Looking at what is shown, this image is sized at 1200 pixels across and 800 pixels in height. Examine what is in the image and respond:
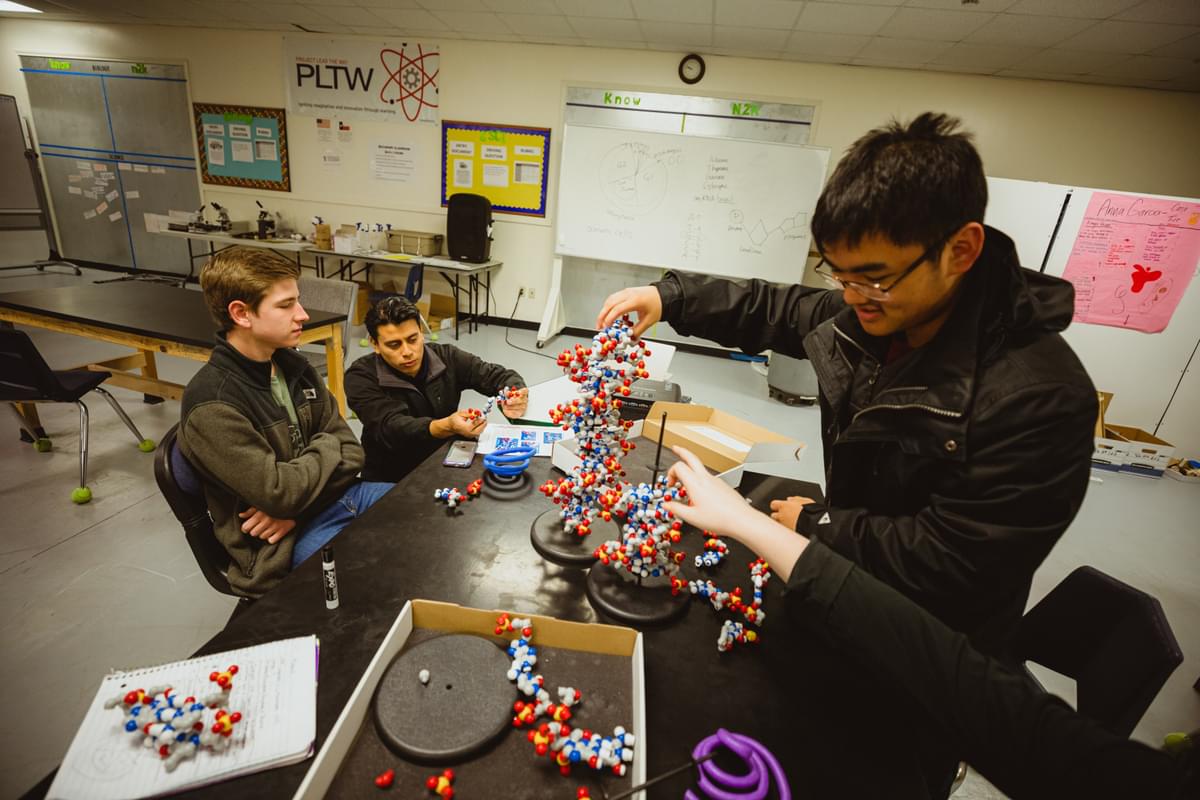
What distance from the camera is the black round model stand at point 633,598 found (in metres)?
0.91

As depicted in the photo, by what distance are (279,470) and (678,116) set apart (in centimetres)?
492

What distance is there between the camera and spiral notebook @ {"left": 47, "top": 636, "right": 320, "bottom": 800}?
→ 23.8 inches

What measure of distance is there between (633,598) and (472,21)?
17.3 ft

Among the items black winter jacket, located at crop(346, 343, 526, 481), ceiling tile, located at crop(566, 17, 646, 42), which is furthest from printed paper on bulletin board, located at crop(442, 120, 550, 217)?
black winter jacket, located at crop(346, 343, 526, 481)

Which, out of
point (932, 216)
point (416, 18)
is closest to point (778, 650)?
point (932, 216)

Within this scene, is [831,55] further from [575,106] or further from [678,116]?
[575,106]

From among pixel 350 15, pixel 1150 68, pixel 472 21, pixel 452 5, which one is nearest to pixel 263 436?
pixel 452 5

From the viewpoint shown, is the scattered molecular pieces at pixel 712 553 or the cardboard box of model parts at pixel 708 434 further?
the cardboard box of model parts at pixel 708 434

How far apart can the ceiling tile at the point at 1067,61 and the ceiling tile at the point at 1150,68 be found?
0.27ft

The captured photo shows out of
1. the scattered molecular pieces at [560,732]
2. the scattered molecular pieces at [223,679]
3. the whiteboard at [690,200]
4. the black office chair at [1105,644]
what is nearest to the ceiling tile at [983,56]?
the whiteboard at [690,200]

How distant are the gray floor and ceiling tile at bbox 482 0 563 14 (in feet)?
12.4

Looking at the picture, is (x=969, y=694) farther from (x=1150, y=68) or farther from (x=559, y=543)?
(x=1150, y=68)

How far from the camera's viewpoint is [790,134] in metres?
4.88

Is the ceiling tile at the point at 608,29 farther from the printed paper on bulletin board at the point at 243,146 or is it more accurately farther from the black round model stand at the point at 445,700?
the black round model stand at the point at 445,700
